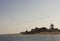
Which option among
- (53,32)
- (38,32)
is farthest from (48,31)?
(38,32)

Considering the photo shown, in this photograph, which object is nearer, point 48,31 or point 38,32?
point 48,31

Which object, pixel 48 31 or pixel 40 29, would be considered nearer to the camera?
pixel 48 31

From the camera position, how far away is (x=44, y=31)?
116 meters

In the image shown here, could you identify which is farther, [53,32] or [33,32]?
[33,32]

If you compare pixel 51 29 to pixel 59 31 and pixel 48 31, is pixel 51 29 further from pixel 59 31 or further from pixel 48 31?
pixel 59 31

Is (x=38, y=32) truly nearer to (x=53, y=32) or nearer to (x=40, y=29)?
(x=40, y=29)

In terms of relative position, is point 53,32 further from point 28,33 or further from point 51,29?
point 28,33

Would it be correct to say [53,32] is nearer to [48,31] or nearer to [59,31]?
[48,31]

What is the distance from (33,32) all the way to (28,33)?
126 inches

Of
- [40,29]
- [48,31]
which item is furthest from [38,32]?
[48,31]

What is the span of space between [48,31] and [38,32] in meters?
11.0

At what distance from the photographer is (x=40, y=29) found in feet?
387

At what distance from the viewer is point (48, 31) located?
110 metres

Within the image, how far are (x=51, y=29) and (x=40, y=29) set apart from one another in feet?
50.3
